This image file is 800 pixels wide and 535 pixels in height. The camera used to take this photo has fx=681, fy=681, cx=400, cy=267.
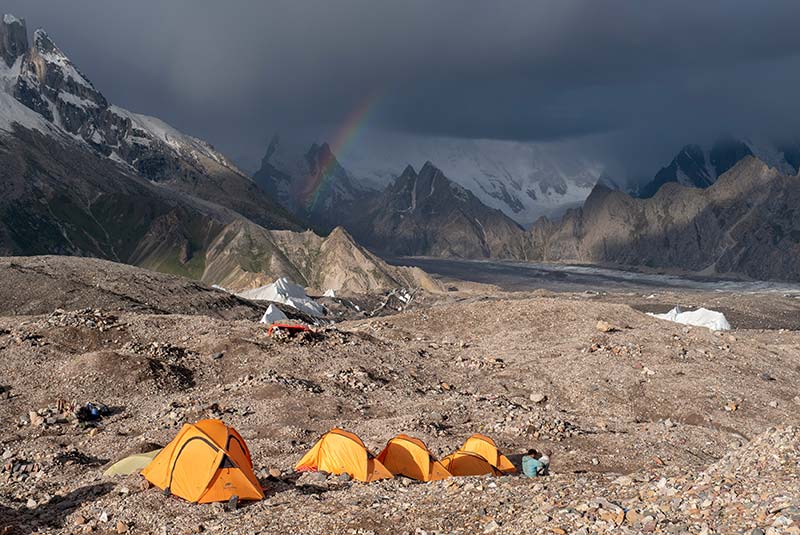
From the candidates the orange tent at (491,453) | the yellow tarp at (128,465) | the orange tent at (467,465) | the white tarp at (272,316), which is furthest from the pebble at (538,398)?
the white tarp at (272,316)

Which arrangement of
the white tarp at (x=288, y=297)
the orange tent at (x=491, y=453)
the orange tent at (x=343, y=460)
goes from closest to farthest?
the orange tent at (x=343, y=460)
the orange tent at (x=491, y=453)
the white tarp at (x=288, y=297)

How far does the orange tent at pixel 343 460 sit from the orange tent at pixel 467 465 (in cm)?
211

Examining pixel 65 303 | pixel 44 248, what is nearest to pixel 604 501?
pixel 65 303

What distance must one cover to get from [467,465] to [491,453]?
Result: 1.12 meters

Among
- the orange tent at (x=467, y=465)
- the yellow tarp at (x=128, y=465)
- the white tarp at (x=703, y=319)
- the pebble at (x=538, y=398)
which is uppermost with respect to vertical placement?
the white tarp at (x=703, y=319)

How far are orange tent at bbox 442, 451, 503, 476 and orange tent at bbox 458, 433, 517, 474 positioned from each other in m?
0.33

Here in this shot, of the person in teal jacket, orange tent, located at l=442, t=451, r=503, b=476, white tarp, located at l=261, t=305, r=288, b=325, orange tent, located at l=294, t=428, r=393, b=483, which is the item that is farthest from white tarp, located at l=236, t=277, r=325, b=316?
the person in teal jacket

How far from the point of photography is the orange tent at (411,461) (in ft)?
65.6

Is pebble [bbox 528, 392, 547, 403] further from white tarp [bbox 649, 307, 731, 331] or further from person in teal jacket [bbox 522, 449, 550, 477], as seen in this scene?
white tarp [bbox 649, 307, 731, 331]

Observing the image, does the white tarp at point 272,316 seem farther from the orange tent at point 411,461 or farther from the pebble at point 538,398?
the orange tent at point 411,461

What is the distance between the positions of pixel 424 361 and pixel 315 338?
5.98m

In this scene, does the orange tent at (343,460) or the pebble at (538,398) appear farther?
the pebble at (538,398)

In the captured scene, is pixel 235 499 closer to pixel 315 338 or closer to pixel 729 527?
pixel 729 527

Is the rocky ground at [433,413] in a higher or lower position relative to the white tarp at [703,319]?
lower
